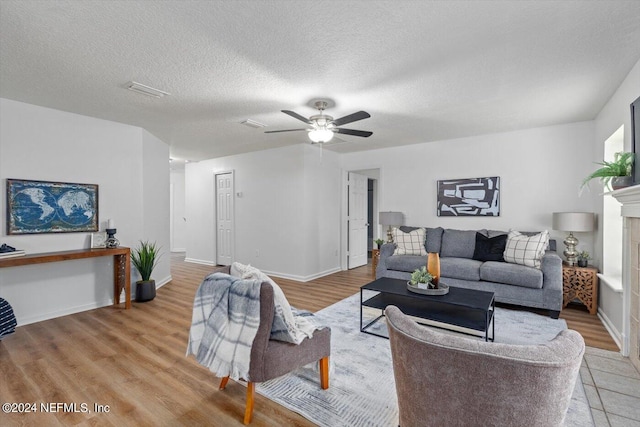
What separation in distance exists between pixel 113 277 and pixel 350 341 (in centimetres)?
342

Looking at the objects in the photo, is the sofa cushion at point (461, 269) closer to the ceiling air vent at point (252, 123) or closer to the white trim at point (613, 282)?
the white trim at point (613, 282)

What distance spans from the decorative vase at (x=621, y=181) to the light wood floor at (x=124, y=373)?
1.48 metres

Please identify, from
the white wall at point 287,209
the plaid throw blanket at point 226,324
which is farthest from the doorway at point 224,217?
the plaid throw blanket at point 226,324

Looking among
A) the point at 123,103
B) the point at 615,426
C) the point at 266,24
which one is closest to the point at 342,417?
the point at 615,426

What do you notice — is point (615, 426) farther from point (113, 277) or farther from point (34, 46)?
point (113, 277)

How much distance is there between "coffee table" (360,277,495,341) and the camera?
2551 mm

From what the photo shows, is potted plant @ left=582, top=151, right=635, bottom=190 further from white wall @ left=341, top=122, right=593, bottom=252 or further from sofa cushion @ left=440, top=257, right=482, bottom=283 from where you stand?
white wall @ left=341, top=122, right=593, bottom=252

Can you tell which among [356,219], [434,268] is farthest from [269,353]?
[356,219]

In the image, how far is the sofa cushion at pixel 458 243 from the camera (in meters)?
4.48

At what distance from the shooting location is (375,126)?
428cm

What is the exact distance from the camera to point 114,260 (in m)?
4.13

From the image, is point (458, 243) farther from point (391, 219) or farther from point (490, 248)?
point (391, 219)

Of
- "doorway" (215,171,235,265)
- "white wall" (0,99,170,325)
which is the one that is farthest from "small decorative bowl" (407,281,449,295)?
"doorway" (215,171,235,265)

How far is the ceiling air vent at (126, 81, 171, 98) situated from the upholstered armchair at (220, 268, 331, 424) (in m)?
2.46
